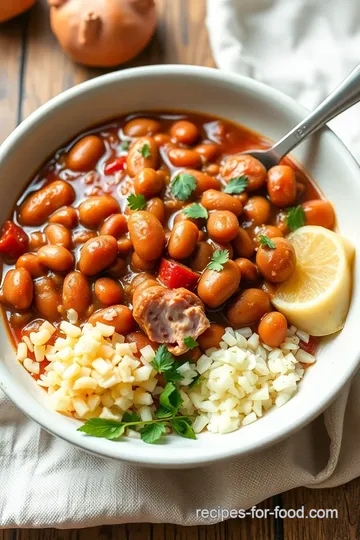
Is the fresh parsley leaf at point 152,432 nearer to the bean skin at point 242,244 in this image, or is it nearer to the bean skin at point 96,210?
the bean skin at point 242,244

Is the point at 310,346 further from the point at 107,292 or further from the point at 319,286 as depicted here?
the point at 107,292

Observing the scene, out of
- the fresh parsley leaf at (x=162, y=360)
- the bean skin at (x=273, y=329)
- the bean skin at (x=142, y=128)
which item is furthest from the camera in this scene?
the bean skin at (x=142, y=128)

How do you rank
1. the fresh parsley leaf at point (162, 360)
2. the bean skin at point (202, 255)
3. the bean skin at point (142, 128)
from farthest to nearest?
1. the bean skin at point (142, 128)
2. the bean skin at point (202, 255)
3. the fresh parsley leaf at point (162, 360)

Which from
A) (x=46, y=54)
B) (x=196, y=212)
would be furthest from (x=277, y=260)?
(x=46, y=54)

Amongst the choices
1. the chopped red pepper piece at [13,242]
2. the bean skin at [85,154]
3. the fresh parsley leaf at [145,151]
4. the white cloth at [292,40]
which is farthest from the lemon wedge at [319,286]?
the chopped red pepper piece at [13,242]

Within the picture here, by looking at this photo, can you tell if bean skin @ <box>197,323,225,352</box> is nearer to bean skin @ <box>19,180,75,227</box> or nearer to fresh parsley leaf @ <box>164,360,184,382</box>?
fresh parsley leaf @ <box>164,360,184,382</box>

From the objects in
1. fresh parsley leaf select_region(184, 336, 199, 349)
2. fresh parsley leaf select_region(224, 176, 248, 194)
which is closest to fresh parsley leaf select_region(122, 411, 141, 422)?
fresh parsley leaf select_region(184, 336, 199, 349)

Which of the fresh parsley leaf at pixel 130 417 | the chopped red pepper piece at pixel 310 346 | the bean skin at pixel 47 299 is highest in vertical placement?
the bean skin at pixel 47 299
